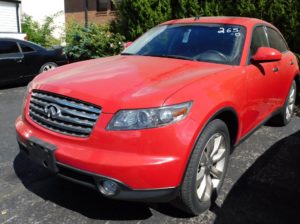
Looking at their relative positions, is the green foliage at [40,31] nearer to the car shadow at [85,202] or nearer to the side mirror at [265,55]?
the car shadow at [85,202]

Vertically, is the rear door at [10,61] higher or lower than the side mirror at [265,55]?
lower

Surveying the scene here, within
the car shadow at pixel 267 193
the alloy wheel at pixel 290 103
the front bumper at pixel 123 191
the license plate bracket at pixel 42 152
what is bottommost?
the car shadow at pixel 267 193

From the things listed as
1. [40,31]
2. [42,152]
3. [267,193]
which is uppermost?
[42,152]

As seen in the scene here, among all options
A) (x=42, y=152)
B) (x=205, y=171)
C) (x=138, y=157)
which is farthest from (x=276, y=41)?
(x=42, y=152)

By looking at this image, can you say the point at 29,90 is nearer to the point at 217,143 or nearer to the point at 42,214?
the point at 42,214

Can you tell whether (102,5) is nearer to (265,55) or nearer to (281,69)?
(281,69)

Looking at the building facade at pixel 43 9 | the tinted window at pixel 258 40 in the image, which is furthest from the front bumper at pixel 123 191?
the building facade at pixel 43 9

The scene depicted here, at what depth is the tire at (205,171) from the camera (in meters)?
2.79

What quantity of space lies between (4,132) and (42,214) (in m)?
2.46

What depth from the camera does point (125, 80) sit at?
3.04 m

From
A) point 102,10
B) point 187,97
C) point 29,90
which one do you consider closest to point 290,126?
point 187,97

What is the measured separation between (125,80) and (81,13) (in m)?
20.3

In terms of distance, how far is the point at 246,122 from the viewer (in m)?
3.80

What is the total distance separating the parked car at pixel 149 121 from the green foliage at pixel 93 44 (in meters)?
7.19
